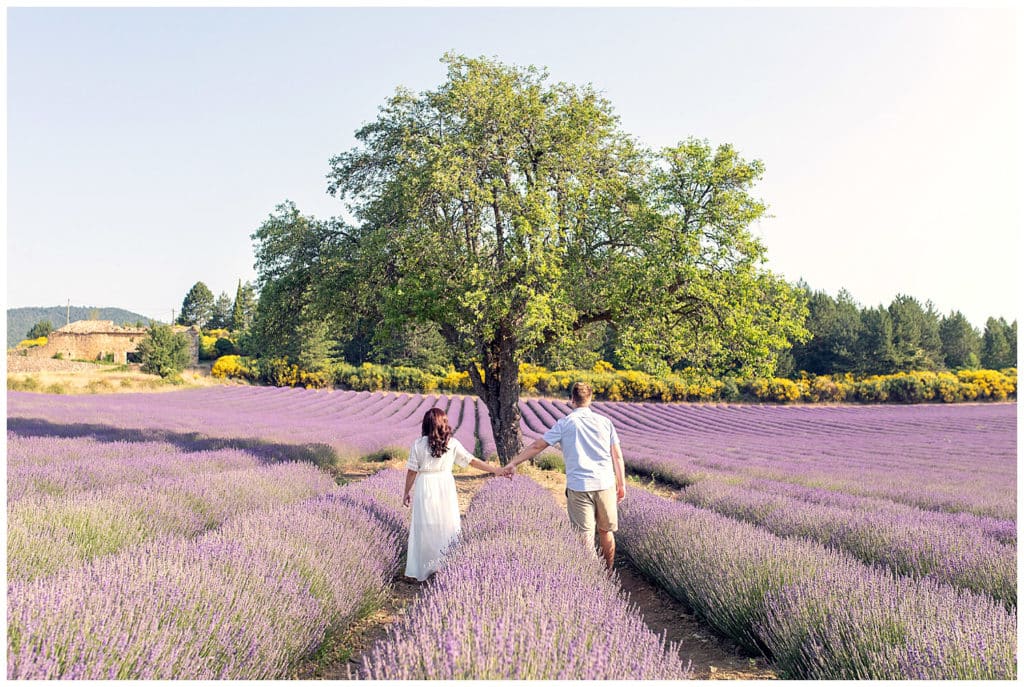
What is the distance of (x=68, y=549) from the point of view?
3.94m

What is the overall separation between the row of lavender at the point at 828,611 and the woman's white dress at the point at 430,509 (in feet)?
5.71

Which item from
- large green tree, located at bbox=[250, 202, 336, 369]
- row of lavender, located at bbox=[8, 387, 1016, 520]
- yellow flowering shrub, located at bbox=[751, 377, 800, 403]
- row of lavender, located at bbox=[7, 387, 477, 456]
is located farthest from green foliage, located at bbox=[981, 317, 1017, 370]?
large green tree, located at bbox=[250, 202, 336, 369]

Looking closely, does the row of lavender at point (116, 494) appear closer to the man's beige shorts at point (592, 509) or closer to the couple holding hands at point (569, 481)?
the couple holding hands at point (569, 481)

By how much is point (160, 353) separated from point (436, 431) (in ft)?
140

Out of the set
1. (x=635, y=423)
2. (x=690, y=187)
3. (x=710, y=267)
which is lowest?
(x=635, y=423)

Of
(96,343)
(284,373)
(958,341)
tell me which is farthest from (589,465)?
(96,343)

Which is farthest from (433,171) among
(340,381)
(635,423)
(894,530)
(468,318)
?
(340,381)

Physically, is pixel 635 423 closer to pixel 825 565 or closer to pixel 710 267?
pixel 710 267

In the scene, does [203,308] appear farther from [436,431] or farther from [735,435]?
[436,431]

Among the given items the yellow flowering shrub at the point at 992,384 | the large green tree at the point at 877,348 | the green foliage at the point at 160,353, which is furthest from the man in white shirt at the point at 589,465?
the large green tree at the point at 877,348

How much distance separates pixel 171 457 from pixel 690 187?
27.4 ft

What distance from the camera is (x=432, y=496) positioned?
16.6 feet

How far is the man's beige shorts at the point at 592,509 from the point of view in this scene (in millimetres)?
4996

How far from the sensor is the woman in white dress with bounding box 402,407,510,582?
4992 mm
